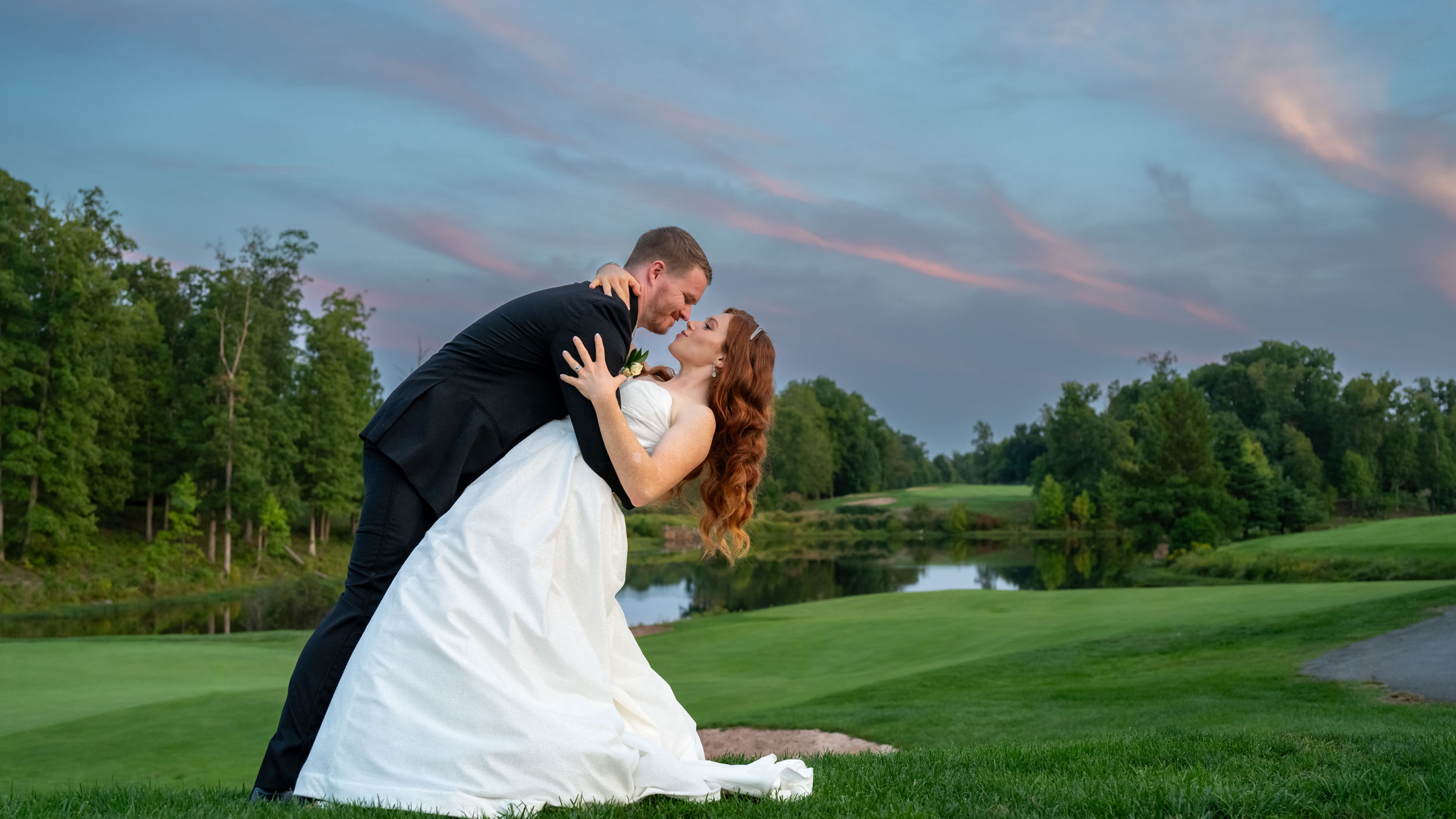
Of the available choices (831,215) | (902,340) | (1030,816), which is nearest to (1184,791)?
(1030,816)

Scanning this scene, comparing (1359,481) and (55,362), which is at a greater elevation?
(55,362)

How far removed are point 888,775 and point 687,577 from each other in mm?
38903

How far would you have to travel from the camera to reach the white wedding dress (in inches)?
122

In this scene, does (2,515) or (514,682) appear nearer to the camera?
(514,682)

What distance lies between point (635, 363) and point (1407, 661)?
12.1m

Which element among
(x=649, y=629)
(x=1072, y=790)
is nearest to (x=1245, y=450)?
(x=649, y=629)

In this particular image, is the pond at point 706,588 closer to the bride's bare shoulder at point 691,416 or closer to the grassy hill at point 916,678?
the grassy hill at point 916,678

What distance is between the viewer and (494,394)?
366 centimetres

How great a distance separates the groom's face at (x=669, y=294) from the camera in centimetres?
405

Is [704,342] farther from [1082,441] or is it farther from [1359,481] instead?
[1082,441]

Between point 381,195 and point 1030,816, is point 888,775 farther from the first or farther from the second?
point 381,195

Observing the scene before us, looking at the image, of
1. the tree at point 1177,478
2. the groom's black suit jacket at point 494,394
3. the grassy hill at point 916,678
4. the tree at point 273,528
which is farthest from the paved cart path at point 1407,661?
the tree at point 1177,478

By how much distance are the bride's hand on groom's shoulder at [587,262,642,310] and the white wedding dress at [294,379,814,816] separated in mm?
577

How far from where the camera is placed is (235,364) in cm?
3647
